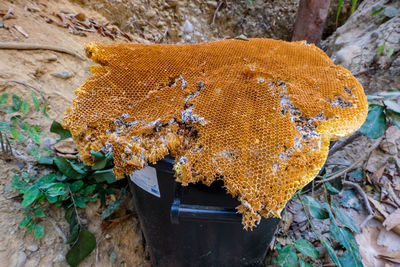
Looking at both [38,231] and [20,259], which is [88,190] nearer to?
[38,231]

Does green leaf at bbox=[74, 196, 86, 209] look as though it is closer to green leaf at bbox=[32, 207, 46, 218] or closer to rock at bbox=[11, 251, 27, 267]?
green leaf at bbox=[32, 207, 46, 218]

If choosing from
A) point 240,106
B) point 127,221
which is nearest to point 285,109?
point 240,106

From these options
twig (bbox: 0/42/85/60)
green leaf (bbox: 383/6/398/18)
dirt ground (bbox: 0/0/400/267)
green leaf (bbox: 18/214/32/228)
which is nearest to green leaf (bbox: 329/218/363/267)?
dirt ground (bbox: 0/0/400/267)

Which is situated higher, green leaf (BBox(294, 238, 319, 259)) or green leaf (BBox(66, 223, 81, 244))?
green leaf (BBox(294, 238, 319, 259))

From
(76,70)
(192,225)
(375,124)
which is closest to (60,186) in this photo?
(192,225)

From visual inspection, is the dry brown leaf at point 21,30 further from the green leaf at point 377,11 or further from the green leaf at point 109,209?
the green leaf at point 377,11
